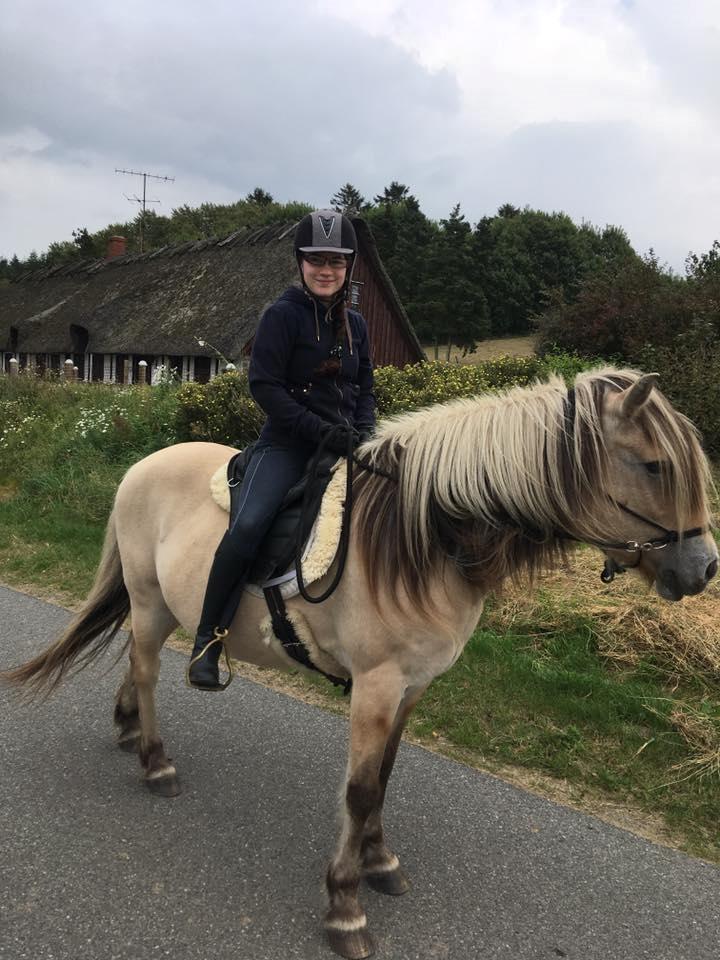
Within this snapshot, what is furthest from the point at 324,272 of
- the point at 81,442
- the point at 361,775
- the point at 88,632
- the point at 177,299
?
the point at 177,299

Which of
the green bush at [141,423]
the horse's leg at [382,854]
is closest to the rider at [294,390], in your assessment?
the horse's leg at [382,854]

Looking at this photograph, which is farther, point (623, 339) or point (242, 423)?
point (623, 339)

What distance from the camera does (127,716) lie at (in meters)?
3.59

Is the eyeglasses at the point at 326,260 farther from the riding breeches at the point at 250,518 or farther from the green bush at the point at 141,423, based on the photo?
the green bush at the point at 141,423

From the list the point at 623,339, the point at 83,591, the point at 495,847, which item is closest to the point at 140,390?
the point at 83,591

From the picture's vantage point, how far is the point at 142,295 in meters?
27.9

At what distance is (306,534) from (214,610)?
1.77ft

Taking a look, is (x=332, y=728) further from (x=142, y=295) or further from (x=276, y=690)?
(x=142, y=295)

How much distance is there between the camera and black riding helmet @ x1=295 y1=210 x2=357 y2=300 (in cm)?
264

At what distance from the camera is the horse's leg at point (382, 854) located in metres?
2.55

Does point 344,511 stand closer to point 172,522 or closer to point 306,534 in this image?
point 306,534

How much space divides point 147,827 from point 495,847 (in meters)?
1.50

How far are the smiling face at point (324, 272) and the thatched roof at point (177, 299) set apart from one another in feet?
61.1

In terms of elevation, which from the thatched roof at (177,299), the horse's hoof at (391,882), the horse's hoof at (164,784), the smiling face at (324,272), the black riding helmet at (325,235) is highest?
the thatched roof at (177,299)
